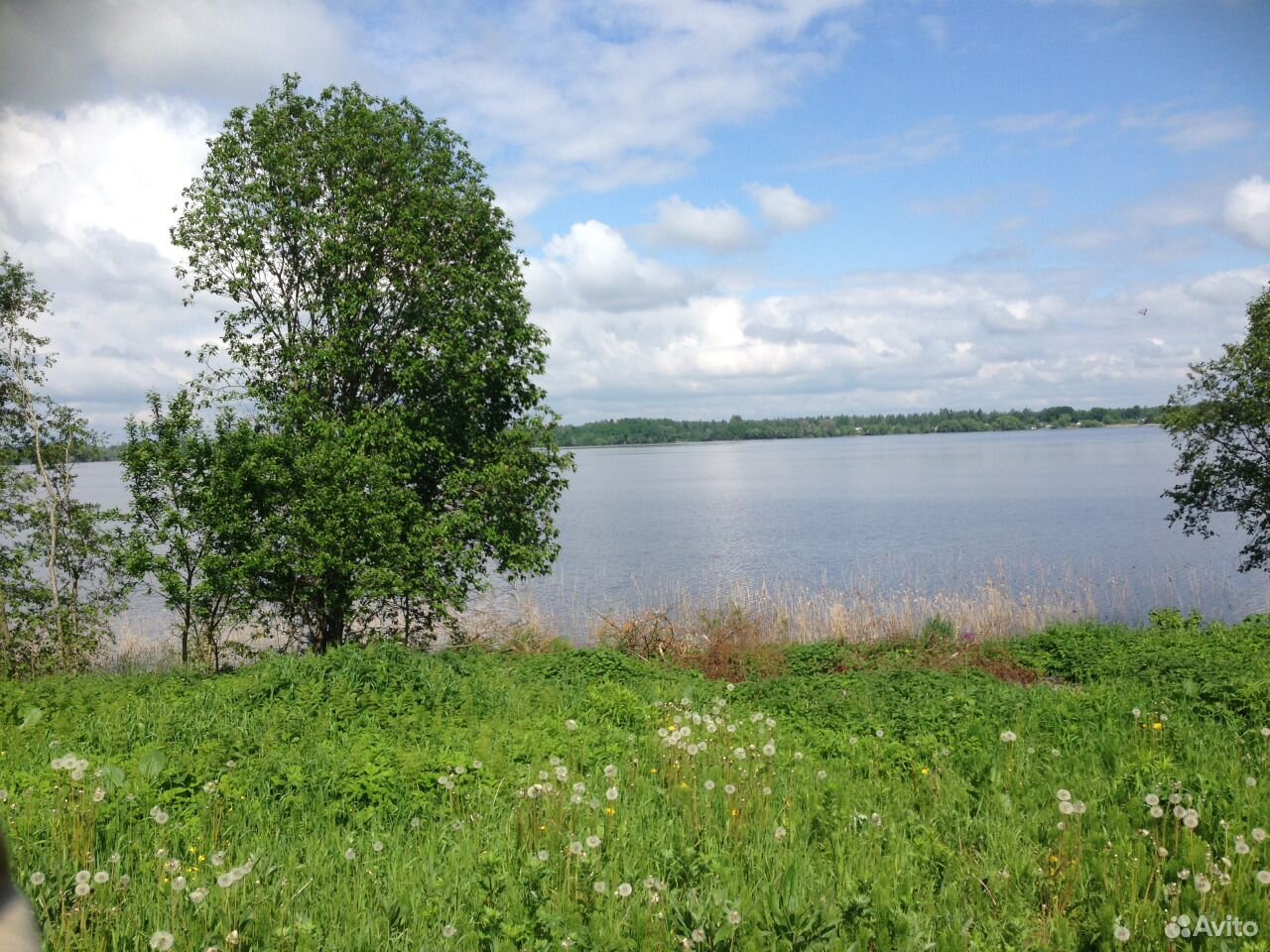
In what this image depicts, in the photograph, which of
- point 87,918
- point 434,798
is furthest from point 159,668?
point 87,918

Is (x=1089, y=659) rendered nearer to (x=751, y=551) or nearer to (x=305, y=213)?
(x=305, y=213)

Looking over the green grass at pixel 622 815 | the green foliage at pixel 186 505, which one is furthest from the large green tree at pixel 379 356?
the green grass at pixel 622 815

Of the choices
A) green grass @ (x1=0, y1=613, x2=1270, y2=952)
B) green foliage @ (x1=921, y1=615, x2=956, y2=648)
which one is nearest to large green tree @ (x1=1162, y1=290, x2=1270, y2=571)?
green foliage @ (x1=921, y1=615, x2=956, y2=648)

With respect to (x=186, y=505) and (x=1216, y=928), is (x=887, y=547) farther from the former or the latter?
(x=1216, y=928)

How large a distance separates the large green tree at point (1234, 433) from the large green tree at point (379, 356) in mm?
14632

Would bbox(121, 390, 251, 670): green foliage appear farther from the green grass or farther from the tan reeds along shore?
the green grass

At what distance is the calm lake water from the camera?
25.0 m

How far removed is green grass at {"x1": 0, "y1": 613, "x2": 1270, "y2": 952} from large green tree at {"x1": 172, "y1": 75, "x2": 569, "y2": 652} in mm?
4371

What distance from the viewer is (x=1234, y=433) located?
19719mm

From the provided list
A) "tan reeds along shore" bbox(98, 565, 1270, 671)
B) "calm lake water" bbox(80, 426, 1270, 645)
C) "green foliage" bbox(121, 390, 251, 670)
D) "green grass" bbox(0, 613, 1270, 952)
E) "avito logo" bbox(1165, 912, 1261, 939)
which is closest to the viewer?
"avito logo" bbox(1165, 912, 1261, 939)

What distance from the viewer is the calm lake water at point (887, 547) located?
82.0 ft

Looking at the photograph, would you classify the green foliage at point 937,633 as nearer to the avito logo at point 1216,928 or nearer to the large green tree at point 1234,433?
the large green tree at point 1234,433

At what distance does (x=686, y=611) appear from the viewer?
1888 cm

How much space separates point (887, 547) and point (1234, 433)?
50.0 ft
